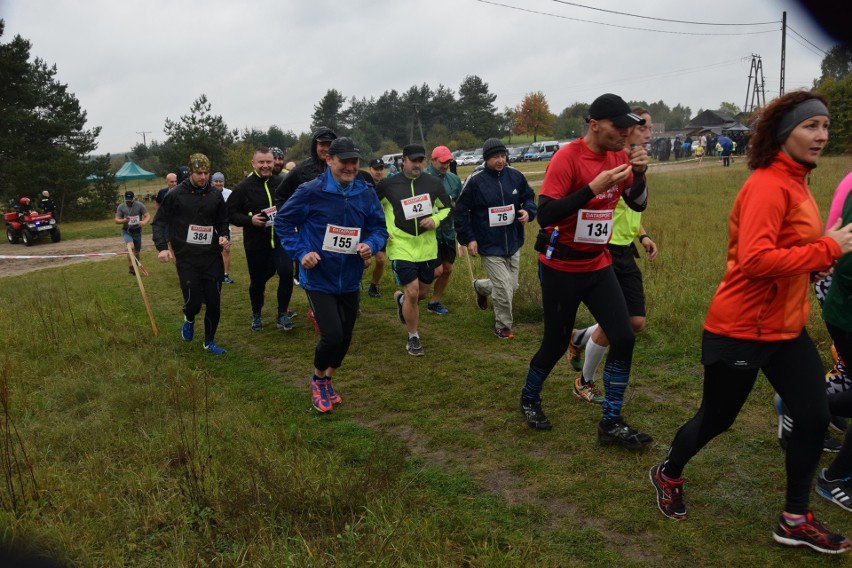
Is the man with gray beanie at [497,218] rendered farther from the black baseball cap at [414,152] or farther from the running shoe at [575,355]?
the running shoe at [575,355]

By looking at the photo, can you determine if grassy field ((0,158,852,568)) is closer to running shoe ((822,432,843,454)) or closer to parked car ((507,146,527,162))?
running shoe ((822,432,843,454))

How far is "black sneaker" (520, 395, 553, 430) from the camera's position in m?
4.57

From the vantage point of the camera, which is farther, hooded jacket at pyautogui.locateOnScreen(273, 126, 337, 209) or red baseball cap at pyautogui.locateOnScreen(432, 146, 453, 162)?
red baseball cap at pyautogui.locateOnScreen(432, 146, 453, 162)

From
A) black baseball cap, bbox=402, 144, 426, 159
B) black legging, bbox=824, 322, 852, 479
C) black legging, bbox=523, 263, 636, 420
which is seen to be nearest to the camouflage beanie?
black baseball cap, bbox=402, 144, 426, 159

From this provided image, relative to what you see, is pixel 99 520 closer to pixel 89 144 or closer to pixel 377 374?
pixel 377 374

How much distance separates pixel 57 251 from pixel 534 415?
2135 cm

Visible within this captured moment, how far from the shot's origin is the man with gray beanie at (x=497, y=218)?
22.6 feet

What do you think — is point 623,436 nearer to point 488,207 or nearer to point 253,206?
point 488,207

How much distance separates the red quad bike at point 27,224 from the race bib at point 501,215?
22.1 m

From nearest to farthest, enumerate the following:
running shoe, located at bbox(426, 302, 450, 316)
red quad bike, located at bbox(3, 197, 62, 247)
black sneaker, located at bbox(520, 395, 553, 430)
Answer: black sneaker, located at bbox(520, 395, 553, 430) → running shoe, located at bbox(426, 302, 450, 316) → red quad bike, located at bbox(3, 197, 62, 247)

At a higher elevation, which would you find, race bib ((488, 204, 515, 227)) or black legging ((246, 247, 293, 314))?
race bib ((488, 204, 515, 227))

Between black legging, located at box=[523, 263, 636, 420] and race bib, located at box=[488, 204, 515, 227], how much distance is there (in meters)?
2.62

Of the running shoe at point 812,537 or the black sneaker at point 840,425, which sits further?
the black sneaker at point 840,425

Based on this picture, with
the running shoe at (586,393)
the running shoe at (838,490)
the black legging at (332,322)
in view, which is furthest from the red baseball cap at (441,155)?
the running shoe at (838,490)
